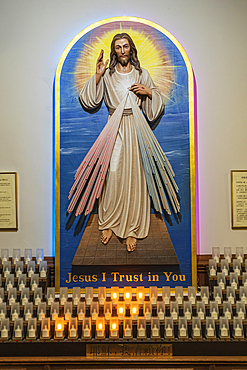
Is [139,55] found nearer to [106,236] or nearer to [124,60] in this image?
[124,60]

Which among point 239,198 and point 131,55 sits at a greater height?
point 131,55

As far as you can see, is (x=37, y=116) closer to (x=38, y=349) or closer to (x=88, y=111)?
(x=88, y=111)

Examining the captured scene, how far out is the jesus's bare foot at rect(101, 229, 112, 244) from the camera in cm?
346

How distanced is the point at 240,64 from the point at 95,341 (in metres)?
3.37

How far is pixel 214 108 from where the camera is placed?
3695 mm

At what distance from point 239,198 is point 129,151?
142cm

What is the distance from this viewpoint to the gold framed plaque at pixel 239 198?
3.67m

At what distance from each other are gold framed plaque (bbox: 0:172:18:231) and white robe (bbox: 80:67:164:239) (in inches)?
41.0

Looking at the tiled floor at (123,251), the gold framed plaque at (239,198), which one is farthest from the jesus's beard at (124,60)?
the tiled floor at (123,251)

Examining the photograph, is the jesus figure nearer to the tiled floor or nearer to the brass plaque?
the tiled floor

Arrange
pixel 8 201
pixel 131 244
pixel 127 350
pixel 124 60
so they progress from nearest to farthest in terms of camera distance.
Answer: pixel 127 350, pixel 131 244, pixel 124 60, pixel 8 201

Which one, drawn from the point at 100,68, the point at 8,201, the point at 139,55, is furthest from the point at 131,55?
the point at 8,201

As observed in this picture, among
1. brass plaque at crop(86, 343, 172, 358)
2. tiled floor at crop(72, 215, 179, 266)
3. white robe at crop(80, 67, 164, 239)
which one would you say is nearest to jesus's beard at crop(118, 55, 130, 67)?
white robe at crop(80, 67, 164, 239)

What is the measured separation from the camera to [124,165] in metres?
3.52
